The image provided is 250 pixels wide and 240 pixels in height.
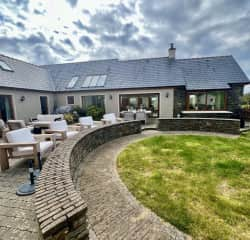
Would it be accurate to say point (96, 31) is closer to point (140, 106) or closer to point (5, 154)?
point (140, 106)

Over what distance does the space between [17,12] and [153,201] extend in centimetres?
1024

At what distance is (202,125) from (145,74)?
6.67m

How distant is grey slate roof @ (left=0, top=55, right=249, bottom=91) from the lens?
37.0ft

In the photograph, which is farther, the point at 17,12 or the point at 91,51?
the point at 91,51

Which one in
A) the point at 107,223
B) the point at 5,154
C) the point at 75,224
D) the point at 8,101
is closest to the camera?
the point at 75,224

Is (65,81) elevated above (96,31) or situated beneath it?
situated beneath

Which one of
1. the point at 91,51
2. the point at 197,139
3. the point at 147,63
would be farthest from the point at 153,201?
the point at 91,51

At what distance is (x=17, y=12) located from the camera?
736 centimetres

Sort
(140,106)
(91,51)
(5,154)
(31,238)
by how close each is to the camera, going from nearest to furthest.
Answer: (31,238) < (5,154) < (140,106) < (91,51)

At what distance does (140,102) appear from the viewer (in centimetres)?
1230

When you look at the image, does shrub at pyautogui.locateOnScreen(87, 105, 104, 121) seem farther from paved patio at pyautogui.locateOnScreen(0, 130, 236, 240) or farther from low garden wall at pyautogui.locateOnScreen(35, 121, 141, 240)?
low garden wall at pyautogui.locateOnScreen(35, 121, 141, 240)

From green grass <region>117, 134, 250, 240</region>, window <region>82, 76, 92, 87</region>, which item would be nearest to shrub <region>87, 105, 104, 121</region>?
window <region>82, 76, 92, 87</region>

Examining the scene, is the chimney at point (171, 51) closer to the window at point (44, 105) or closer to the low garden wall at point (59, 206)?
the window at point (44, 105)

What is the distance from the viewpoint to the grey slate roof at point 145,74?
11.3 meters
